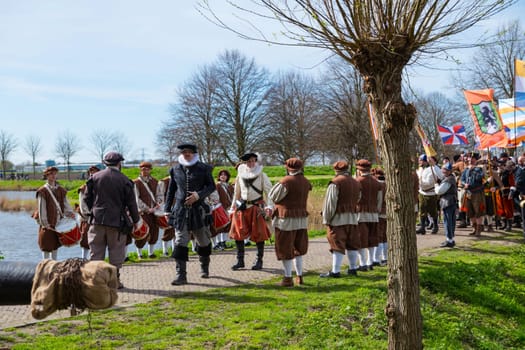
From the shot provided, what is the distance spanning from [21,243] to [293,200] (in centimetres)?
1203

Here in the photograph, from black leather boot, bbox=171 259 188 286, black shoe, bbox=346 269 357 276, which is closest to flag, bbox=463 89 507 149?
black shoe, bbox=346 269 357 276

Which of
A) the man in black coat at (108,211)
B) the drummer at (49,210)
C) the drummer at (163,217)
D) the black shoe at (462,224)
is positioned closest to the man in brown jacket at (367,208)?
the man in black coat at (108,211)

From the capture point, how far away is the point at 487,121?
15.1m

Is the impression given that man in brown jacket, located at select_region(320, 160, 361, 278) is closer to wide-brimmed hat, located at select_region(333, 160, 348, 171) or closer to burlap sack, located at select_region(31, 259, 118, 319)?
wide-brimmed hat, located at select_region(333, 160, 348, 171)

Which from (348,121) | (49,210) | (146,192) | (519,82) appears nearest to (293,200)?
(146,192)

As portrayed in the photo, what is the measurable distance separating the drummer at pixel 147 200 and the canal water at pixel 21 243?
219 cm

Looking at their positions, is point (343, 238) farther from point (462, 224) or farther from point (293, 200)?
point (462, 224)

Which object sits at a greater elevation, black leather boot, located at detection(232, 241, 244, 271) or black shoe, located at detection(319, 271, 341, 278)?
black leather boot, located at detection(232, 241, 244, 271)

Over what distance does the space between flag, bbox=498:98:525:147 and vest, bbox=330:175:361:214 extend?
7.50 m

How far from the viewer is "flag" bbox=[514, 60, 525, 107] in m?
13.5

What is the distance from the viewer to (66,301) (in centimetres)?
216

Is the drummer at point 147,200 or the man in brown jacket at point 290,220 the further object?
the drummer at point 147,200

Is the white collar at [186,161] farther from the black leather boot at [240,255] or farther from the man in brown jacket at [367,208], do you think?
the man in brown jacket at [367,208]

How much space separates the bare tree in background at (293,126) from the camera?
4150 cm
